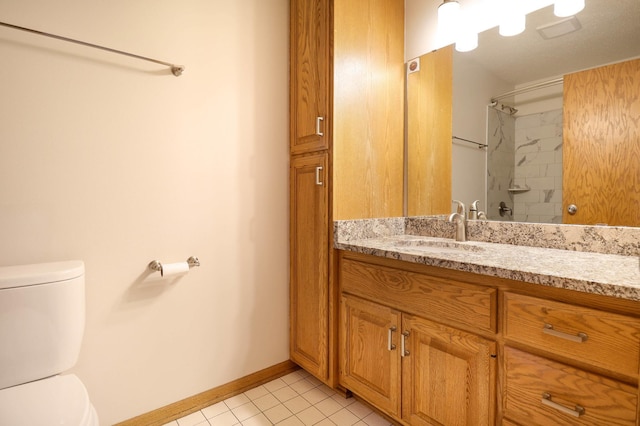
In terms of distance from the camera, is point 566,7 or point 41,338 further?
point 566,7

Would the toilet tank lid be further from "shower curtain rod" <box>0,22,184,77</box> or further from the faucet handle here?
the faucet handle

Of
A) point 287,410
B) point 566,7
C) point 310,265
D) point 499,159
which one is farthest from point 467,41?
point 287,410

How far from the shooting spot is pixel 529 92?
1.46m

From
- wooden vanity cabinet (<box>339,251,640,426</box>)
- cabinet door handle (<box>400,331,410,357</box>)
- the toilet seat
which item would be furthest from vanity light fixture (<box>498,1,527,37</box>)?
the toilet seat

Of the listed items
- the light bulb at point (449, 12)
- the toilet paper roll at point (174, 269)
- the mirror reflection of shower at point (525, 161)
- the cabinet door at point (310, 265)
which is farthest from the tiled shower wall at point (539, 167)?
the toilet paper roll at point (174, 269)

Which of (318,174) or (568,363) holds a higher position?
(318,174)

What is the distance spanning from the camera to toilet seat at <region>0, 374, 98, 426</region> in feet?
2.84

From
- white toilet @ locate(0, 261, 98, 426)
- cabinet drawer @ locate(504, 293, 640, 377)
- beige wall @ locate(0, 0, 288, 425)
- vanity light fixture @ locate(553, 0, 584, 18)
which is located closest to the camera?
cabinet drawer @ locate(504, 293, 640, 377)

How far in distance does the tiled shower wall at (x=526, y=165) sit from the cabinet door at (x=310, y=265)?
0.84 meters

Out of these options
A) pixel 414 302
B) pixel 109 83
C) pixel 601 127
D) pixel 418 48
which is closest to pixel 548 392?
pixel 414 302

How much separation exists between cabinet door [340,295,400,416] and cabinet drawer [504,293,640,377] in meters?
0.46

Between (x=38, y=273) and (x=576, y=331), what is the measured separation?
64.7 inches

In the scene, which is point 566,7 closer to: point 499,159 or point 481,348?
point 499,159

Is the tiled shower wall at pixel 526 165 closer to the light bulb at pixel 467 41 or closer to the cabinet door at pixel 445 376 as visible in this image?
the light bulb at pixel 467 41
